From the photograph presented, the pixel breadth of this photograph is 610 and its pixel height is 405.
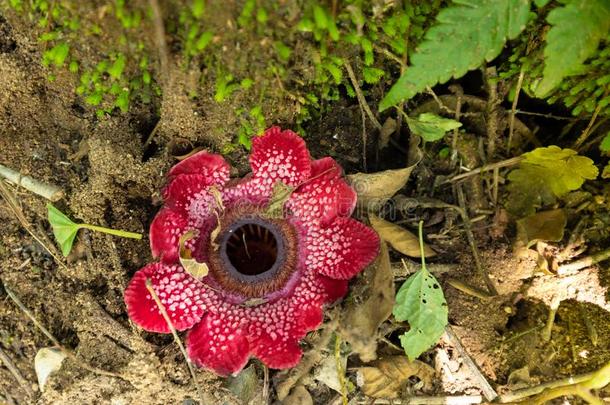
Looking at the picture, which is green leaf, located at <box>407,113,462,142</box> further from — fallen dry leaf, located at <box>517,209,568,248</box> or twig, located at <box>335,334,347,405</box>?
twig, located at <box>335,334,347,405</box>

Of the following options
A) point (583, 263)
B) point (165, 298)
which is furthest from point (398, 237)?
point (165, 298)

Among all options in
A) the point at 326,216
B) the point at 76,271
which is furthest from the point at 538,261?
the point at 76,271

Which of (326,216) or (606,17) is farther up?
(606,17)

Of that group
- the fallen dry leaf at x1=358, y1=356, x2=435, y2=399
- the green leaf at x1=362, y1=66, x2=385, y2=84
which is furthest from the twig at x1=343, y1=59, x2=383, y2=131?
the fallen dry leaf at x1=358, y1=356, x2=435, y2=399

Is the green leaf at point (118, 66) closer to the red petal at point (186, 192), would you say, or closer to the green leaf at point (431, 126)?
the red petal at point (186, 192)

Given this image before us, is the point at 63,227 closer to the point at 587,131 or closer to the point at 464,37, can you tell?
the point at 464,37

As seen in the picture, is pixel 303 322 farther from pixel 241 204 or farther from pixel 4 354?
pixel 4 354

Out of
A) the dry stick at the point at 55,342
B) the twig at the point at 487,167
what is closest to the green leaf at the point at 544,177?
the twig at the point at 487,167
